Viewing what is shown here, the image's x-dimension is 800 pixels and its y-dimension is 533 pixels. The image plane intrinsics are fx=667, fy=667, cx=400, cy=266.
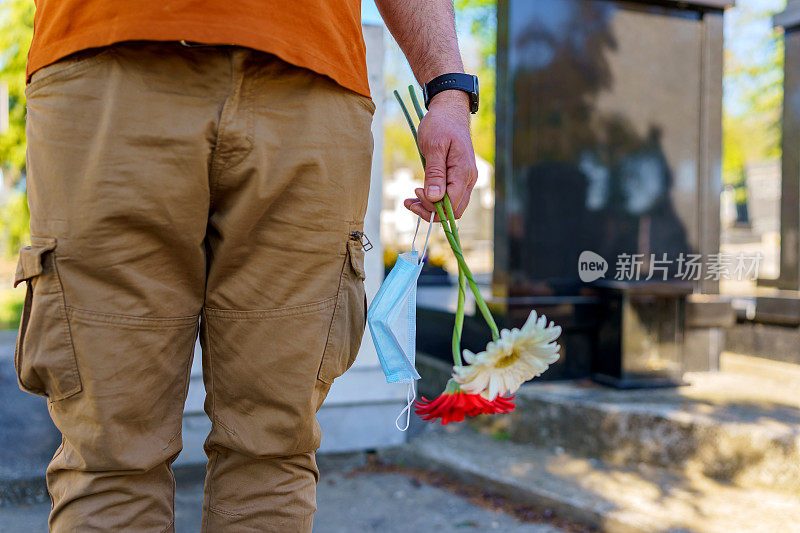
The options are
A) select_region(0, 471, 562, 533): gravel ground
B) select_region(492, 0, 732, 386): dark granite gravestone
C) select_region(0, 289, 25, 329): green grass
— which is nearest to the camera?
select_region(0, 471, 562, 533): gravel ground

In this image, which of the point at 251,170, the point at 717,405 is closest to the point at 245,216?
the point at 251,170

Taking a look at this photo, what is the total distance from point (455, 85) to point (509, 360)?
560 mm

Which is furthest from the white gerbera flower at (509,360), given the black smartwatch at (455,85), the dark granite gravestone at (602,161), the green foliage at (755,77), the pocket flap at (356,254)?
the green foliage at (755,77)

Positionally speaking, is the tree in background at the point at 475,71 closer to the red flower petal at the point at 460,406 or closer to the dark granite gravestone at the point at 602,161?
the dark granite gravestone at the point at 602,161

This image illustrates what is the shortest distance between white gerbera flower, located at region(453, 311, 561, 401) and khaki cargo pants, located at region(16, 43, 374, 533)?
283mm

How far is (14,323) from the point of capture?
645 cm

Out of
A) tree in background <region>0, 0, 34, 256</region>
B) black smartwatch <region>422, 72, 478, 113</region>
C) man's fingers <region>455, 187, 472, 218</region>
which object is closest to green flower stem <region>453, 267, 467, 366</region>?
man's fingers <region>455, 187, 472, 218</region>

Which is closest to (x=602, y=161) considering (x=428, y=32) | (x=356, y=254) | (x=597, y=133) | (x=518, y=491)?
(x=597, y=133)

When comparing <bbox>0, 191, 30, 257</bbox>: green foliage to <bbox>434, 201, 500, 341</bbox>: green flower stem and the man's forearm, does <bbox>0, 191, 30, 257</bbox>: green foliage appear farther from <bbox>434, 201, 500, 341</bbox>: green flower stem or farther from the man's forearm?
<bbox>434, 201, 500, 341</bbox>: green flower stem

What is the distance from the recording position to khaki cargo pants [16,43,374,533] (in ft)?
3.32

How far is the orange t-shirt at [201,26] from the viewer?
0.98 metres

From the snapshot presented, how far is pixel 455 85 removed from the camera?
4.25 ft

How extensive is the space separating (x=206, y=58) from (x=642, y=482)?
7.73ft

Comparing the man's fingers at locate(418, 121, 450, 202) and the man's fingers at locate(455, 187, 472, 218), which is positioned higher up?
the man's fingers at locate(418, 121, 450, 202)
